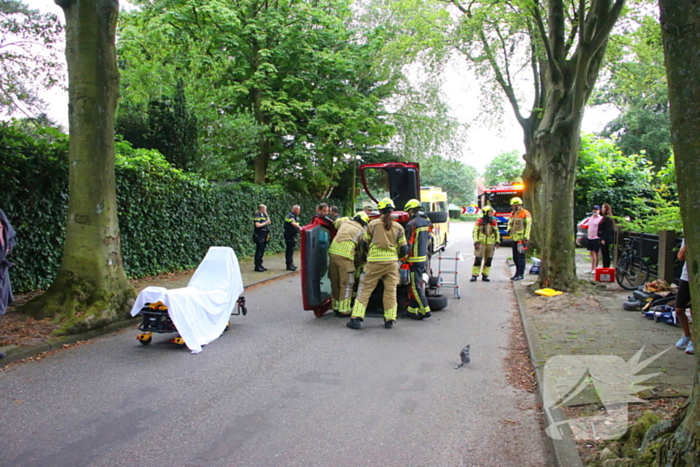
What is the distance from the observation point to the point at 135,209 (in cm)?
1128

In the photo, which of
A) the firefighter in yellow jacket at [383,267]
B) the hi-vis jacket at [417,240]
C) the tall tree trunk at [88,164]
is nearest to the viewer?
the tall tree trunk at [88,164]

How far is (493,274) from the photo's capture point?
1479 cm

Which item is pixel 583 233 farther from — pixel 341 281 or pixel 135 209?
pixel 135 209

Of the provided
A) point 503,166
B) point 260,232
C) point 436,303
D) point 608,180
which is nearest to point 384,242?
point 436,303

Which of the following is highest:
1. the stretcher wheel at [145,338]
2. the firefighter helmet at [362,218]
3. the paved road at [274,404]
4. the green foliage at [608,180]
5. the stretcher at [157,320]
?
the green foliage at [608,180]

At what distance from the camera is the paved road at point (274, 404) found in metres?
3.74

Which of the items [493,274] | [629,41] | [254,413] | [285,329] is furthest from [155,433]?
[629,41]

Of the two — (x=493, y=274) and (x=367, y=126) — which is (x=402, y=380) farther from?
(x=367, y=126)

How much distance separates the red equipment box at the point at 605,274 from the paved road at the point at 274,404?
6.26 meters

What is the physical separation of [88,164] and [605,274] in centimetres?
1136

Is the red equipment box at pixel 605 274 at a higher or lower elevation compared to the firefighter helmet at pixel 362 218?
lower

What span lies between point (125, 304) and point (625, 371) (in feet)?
22.8

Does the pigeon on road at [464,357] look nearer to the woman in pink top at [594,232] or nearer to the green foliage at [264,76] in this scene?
the woman in pink top at [594,232]
